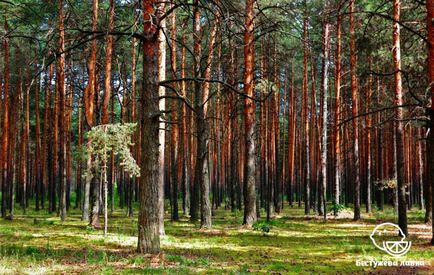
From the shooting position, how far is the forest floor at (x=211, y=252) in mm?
8258

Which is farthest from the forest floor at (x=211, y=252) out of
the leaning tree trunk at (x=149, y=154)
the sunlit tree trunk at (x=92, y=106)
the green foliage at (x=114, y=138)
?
the green foliage at (x=114, y=138)

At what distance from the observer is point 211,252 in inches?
445

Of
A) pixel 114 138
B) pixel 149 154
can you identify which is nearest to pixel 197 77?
pixel 114 138

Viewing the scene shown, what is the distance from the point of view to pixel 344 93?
32094 mm

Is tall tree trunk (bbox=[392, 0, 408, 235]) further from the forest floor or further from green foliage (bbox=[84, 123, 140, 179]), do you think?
green foliage (bbox=[84, 123, 140, 179])

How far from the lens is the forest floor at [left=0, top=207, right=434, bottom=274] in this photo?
826 centimetres

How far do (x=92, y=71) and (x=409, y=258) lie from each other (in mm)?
14221

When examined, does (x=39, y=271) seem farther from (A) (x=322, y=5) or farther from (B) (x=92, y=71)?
(A) (x=322, y=5)

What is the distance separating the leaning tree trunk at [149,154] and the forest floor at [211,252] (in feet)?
1.64

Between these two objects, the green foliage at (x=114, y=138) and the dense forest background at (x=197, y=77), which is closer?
the dense forest background at (x=197, y=77)

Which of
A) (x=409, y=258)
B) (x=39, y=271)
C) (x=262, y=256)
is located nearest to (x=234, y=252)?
(x=262, y=256)

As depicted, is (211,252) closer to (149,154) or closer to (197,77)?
(149,154)

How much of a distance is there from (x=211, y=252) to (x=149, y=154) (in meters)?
3.77

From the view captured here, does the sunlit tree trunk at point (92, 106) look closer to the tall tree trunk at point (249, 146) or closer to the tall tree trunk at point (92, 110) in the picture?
the tall tree trunk at point (92, 110)
